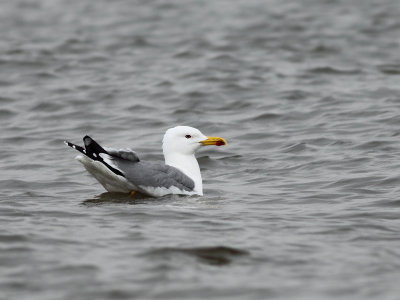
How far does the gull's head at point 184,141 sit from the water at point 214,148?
593 mm

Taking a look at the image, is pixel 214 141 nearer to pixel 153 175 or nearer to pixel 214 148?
pixel 153 175

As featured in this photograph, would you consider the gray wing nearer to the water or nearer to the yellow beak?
the water

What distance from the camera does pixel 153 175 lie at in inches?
370

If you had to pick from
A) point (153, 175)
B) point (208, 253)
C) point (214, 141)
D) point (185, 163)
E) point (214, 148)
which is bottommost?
point (208, 253)

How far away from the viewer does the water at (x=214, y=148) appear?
6.66m

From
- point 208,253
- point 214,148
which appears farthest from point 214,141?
point 208,253

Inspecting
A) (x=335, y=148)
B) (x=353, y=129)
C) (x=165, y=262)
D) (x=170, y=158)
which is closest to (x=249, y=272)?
(x=165, y=262)

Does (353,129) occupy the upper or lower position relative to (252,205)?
upper

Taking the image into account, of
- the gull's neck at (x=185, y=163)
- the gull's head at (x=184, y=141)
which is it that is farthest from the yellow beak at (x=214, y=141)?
the gull's neck at (x=185, y=163)

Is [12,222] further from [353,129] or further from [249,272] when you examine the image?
[353,129]

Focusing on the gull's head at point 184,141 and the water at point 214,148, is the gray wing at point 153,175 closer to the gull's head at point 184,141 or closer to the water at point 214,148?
the water at point 214,148

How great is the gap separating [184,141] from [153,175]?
840 millimetres

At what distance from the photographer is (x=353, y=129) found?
12.7 metres

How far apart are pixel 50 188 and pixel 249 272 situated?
4107 mm
